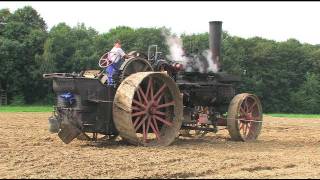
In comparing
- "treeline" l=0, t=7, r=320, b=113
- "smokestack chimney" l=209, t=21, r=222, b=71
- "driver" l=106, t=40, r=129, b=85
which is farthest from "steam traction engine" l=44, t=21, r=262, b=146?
"treeline" l=0, t=7, r=320, b=113

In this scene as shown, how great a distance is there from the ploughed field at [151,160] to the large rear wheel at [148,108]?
1.17 ft

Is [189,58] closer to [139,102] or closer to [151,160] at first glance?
[139,102]

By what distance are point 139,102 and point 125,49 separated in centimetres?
3993

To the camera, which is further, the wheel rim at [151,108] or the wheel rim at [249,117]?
the wheel rim at [249,117]

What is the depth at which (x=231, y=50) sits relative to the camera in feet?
170

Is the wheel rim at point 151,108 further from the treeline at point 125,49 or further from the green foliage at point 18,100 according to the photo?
the green foliage at point 18,100

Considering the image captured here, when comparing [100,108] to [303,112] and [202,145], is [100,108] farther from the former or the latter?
[303,112]

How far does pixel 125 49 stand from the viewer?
168 feet

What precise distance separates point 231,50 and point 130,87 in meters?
41.3

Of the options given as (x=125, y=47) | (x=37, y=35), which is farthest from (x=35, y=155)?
(x=125, y=47)

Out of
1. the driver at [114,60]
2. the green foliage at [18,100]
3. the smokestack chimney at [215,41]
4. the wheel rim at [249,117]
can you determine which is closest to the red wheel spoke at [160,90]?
the driver at [114,60]

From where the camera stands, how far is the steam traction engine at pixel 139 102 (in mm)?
11320

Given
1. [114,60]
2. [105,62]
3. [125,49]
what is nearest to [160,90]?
[114,60]

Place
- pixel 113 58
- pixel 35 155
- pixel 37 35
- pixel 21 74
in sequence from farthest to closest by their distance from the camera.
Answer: pixel 37 35, pixel 21 74, pixel 113 58, pixel 35 155
